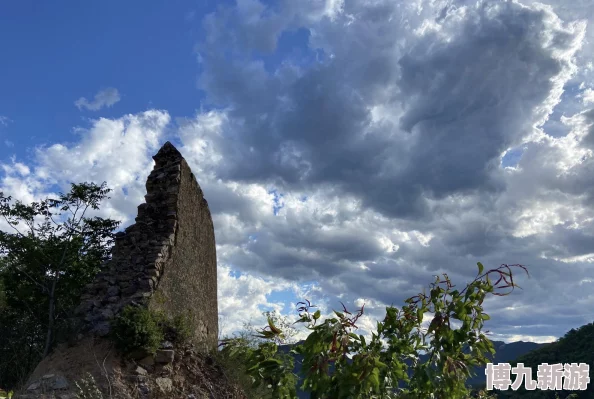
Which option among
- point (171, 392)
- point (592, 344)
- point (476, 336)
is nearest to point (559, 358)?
point (592, 344)

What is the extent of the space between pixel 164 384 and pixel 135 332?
809mm

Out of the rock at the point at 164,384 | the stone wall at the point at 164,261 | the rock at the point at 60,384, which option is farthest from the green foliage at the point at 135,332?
the rock at the point at 60,384

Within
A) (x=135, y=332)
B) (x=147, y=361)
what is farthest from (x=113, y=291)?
(x=147, y=361)

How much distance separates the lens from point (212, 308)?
10.9 meters

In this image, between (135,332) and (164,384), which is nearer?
(135,332)

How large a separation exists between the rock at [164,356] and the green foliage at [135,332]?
13 centimetres

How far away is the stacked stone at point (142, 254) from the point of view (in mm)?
7570

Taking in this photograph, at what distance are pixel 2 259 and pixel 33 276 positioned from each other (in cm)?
131

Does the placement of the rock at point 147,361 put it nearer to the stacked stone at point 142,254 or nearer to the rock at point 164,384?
the rock at point 164,384

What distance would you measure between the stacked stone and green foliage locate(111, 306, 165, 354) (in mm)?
229

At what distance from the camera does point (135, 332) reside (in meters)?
7.09

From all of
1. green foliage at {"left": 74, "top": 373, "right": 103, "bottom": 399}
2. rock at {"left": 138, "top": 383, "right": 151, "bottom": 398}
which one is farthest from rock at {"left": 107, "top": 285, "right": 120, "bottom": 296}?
rock at {"left": 138, "top": 383, "right": 151, "bottom": 398}

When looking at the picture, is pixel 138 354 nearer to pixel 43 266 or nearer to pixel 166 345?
pixel 166 345

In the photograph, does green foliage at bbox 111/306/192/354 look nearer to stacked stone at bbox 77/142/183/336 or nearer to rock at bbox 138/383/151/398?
stacked stone at bbox 77/142/183/336
